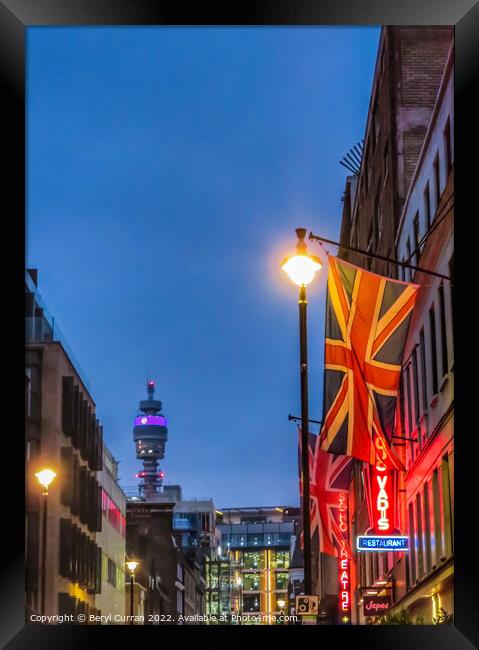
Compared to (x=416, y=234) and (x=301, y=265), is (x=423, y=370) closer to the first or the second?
(x=416, y=234)

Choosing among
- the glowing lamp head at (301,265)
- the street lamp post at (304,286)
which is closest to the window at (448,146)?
the street lamp post at (304,286)

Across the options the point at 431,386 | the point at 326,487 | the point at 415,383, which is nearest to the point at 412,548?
the point at 415,383

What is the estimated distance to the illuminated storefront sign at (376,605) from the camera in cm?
4109

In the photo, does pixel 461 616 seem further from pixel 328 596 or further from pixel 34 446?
pixel 34 446

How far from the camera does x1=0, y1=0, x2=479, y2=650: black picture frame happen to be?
15.2 meters

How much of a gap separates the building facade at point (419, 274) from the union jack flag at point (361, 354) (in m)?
2.93

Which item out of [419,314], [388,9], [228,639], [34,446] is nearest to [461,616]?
[228,639]

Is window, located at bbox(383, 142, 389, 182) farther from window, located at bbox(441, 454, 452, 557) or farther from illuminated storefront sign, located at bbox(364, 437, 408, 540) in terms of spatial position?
window, located at bbox(441, 454, 452, 557)

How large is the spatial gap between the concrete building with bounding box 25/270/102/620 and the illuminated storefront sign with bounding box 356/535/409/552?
34.0m

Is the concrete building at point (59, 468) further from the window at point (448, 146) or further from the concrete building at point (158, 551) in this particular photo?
the window at point (448, 146)

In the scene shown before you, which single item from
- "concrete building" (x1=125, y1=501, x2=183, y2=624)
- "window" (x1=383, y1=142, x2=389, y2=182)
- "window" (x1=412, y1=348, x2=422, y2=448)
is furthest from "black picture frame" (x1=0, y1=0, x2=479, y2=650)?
"concrete building" (x1=125, y1=501, x2=183, y2=624)

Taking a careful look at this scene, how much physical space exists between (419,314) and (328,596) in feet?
115

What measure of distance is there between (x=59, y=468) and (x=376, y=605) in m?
31.6

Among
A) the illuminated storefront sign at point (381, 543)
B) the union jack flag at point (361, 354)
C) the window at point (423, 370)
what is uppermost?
the window at point (423, 370)
